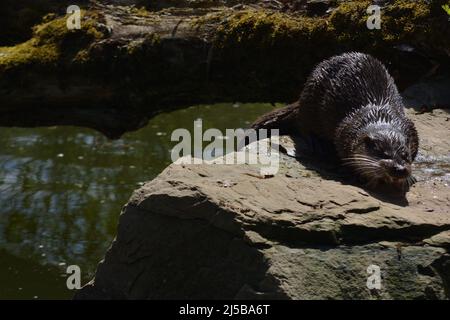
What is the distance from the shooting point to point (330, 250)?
11.2 feet

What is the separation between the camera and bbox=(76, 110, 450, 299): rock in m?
3.31

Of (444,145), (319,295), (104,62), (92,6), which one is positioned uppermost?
(92,6)

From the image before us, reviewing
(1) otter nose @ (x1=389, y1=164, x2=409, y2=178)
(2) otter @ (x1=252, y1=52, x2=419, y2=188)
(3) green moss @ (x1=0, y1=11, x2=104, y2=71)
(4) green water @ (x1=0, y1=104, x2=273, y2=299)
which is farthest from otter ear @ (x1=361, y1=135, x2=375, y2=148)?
(4) green water @ (x1=0, y1=104, x2=273, y2=299)

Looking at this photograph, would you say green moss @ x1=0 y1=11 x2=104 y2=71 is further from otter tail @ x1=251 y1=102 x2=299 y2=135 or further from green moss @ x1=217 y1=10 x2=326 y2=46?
otter tail @ x1=251 y1=102 x2=299 y2=135

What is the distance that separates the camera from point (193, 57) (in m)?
5.36

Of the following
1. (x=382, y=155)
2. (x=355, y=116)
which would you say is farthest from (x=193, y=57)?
(x=382, y=155)

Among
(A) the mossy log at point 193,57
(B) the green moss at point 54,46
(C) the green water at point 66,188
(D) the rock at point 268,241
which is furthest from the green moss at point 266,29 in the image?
(C) the green water at point 66,188

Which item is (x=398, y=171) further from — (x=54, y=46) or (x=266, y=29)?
(x=54, y=46)

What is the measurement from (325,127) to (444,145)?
26.2 inches

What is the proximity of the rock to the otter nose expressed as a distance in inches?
4.6

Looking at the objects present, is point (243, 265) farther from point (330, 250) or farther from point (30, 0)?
point (30, 0)

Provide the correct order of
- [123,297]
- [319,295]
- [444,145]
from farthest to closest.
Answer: [444,145] < [123,297] < [319,295]

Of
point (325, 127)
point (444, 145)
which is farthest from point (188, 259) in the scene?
point (444, 145)

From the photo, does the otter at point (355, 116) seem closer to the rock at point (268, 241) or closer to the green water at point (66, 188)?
the rock at point (268, 241)
